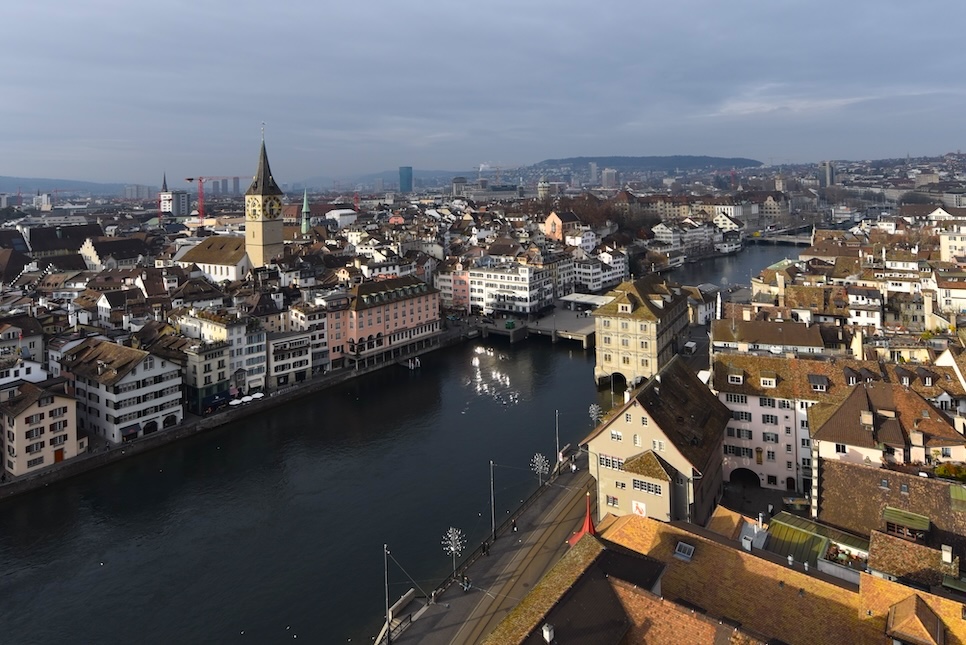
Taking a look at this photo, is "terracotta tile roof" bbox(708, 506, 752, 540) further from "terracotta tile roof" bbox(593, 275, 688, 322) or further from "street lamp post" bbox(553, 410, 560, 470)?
"terracotta tile roof" bbox(593, 275, 688, 322)

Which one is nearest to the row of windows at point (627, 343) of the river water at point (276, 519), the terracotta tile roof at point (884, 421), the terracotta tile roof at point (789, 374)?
the river water at point (276, 519)

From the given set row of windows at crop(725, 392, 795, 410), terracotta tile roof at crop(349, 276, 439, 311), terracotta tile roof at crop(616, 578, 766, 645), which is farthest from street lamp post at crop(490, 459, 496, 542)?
terracotta tile roof at crop(349, 276, 439, 311)

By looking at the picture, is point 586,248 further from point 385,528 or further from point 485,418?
point 385,528

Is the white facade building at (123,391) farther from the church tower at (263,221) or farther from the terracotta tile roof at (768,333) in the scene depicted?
the church tower at (263,221)

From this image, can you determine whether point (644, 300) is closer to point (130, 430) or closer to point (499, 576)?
point (499, 576)

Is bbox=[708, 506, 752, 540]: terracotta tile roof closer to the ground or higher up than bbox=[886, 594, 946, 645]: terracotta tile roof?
closer to the ground

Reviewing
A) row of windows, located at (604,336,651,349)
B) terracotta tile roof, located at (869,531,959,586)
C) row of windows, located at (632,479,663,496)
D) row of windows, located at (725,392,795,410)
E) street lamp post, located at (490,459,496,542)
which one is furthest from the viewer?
row of windows, located at (604,336,651,349)

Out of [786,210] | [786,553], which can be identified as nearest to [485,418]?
[786,553]
